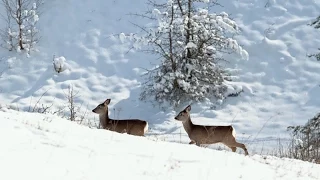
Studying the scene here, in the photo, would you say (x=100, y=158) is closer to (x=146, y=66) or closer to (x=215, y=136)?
(x=215, y=136)

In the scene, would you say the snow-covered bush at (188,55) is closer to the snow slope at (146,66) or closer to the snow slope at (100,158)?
Answer: the snow slope at (146,66)

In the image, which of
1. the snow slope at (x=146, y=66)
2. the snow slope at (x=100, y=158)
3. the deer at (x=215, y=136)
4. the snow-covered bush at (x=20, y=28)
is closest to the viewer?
the snow slope at (x=100, y=158)

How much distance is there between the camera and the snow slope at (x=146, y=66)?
1741 centimetres

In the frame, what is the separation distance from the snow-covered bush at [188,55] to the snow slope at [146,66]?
20.7 inches

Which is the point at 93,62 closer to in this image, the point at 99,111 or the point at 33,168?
the point at 99,111

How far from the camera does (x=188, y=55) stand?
61.4 feet

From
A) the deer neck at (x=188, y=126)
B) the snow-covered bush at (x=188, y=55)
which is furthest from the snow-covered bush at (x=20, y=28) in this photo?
the deer neck at (x=188, y=126)

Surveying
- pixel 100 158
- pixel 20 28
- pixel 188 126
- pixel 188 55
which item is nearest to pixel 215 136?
pixel 188 126

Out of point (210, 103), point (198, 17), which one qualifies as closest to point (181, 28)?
point (198, 17)

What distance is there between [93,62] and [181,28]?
14.3 feet

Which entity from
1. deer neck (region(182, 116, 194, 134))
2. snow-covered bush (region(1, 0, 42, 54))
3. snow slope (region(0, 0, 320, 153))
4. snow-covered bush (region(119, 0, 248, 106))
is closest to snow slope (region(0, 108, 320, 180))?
deer neck (region(182, 116, 194, 134))

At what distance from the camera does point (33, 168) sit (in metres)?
4.87

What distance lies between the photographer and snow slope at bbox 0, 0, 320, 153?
17406 mm

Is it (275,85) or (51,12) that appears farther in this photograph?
(51,12)
